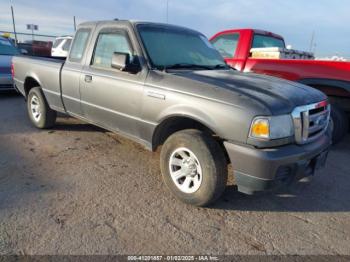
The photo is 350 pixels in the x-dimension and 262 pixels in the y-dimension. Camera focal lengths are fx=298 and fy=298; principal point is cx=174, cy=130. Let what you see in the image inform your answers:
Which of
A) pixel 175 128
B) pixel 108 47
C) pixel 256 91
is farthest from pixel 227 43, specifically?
pixel 256 91

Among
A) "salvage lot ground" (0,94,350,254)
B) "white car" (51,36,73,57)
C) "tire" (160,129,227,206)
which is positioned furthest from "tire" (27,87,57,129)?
"white car" (51,36,73,57)

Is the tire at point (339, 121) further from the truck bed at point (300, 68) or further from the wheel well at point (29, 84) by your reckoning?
the wheel well at point (29, 84)

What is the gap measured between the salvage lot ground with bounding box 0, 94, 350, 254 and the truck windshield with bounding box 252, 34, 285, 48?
304 cm

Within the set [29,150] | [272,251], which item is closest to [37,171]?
[29,150]

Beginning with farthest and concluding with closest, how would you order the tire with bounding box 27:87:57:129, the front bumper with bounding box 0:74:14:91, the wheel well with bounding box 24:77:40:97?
the front bumper with bounding box 0:74:14:91 < the wheel well with bounding box 24:77:40:97 < the tire with bounding box 27:87:57:129

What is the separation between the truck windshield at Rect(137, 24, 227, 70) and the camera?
360 cm

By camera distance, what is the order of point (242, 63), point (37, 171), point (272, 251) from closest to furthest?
point (272, 251) < point (37, 171) < point (242, 63)

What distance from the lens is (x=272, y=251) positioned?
2.51m

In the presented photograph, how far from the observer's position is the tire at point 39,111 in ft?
17.3

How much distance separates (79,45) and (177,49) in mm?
1637

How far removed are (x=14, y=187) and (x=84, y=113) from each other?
1.49m

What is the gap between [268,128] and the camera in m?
2.58

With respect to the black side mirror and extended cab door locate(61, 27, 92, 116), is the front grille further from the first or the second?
extended cab door locate(61, 27, 92, 116)

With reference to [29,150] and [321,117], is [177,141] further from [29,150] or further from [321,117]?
[29,150]
